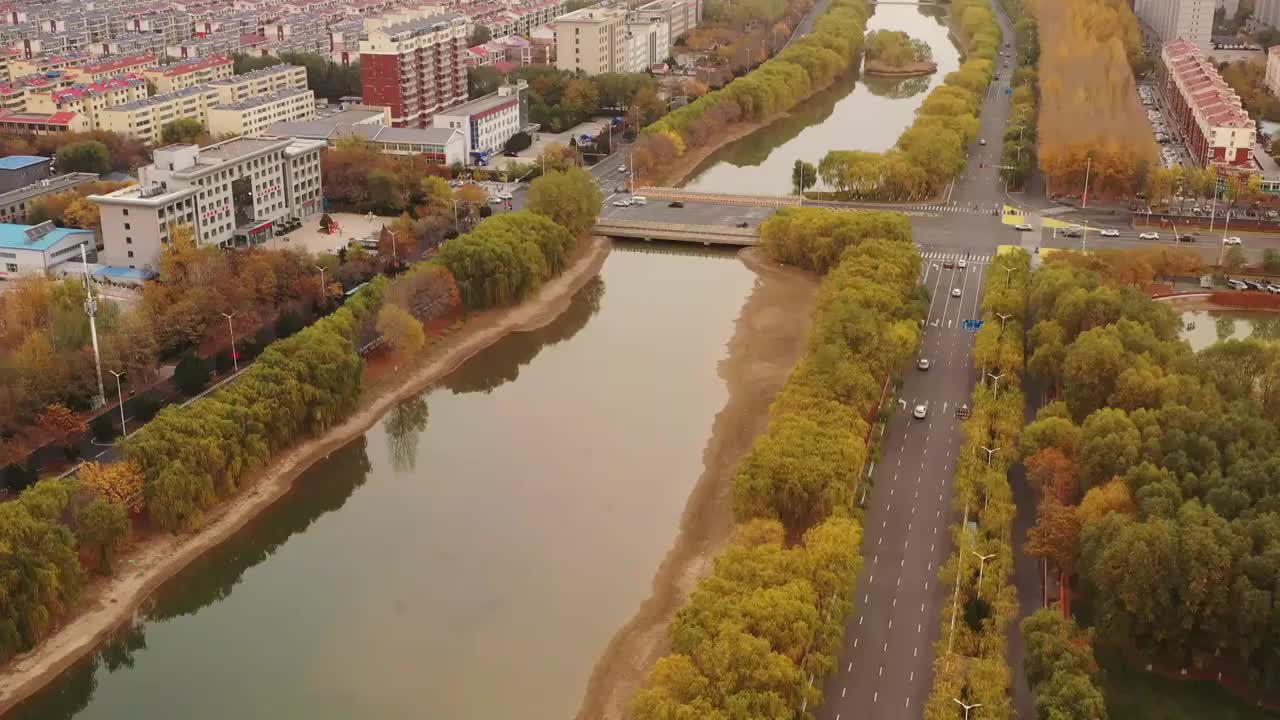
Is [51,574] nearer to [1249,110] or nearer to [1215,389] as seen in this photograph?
[1215,389]

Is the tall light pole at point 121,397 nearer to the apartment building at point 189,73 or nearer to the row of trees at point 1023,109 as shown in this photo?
the apartment building at point 189,73

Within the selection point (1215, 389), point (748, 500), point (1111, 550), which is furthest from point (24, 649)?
point (1215, 389)

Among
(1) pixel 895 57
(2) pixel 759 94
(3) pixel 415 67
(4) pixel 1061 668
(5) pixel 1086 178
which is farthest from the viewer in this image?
(1) pixel 895 57

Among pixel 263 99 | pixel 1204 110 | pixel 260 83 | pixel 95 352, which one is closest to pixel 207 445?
pixel 95 352

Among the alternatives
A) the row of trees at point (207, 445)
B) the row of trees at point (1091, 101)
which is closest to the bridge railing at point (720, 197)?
the row of trees at point (1091, 101)

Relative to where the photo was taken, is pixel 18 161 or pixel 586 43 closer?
pixel 18 161

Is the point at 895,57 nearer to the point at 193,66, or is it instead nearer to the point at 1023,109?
the point at 1023,109

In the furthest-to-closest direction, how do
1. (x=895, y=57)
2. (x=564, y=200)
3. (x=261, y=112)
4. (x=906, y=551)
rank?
1. (x=895, y=57)
2. (x=261, y=112)
3. (x=564, y=200)
4. (x=906, y=551)

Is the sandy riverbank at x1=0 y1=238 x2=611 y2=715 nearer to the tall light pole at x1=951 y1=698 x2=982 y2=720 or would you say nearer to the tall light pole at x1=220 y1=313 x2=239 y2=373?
the tall light pole at x1=220 y1=313 x2=239 y2=373
